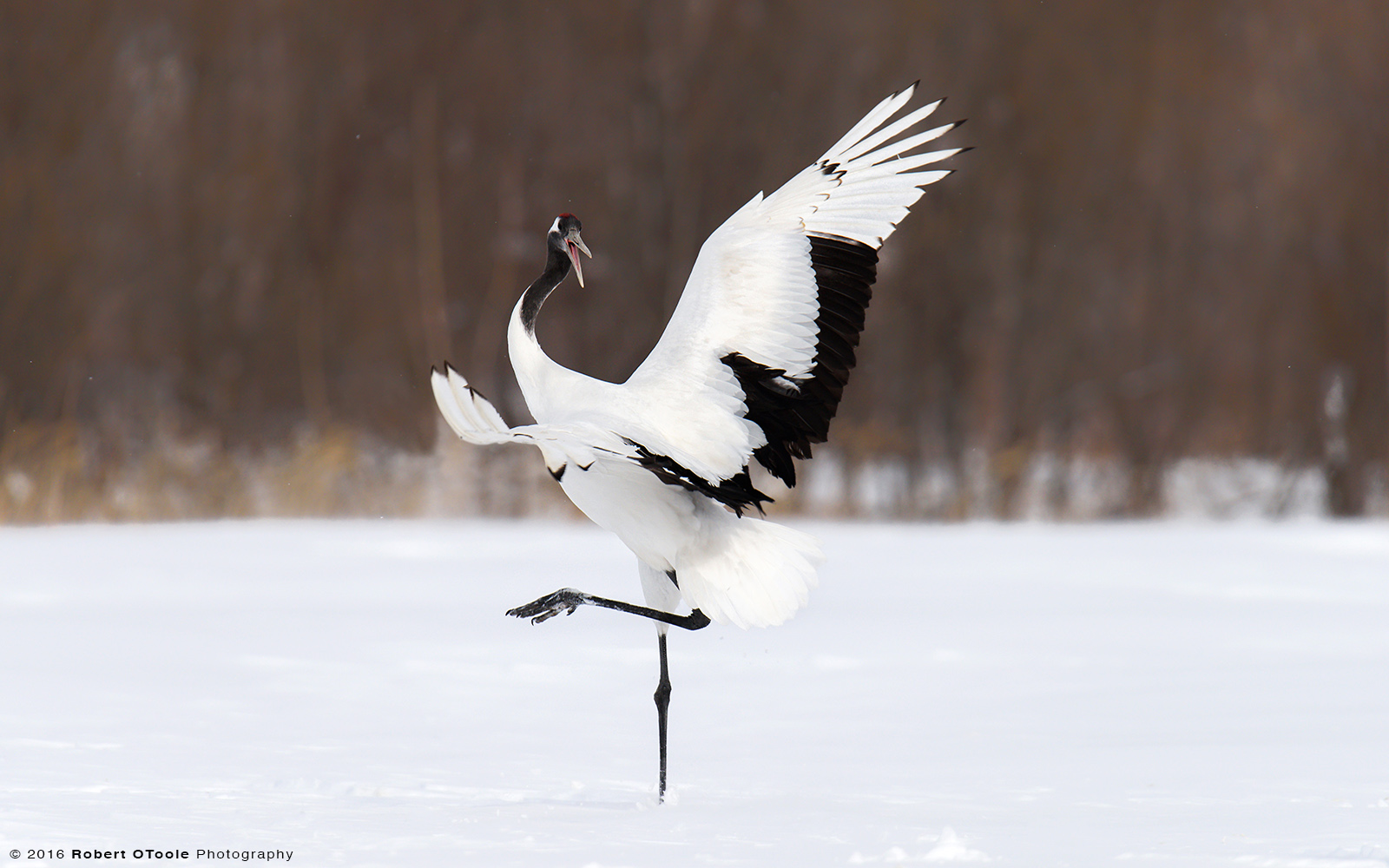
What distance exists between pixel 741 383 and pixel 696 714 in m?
1.79

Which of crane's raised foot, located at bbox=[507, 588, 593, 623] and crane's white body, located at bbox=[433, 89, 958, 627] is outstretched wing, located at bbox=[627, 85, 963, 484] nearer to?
crane's white body, located at bbox=[433, 89, 958, 627]

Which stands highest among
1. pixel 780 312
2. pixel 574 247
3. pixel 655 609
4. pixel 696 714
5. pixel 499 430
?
pixel 574 247

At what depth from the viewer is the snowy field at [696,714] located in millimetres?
3840

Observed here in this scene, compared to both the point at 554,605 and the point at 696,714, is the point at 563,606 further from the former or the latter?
the point at 696,714

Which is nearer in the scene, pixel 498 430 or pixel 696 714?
pixel 498 430

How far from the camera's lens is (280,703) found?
230 inches

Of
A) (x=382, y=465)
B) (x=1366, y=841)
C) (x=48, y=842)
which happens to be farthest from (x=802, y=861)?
(x=382, y=465)

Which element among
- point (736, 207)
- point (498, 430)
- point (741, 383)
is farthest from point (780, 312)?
point (736, 207)

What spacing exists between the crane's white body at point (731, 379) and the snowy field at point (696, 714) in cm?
66

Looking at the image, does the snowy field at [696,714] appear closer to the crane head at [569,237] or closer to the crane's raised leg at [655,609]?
the crane's raised leg at [655,609]

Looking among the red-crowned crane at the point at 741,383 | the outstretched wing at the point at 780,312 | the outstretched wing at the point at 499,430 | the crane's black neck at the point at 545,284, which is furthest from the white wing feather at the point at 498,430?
the crane's black neck at the point at 545,284

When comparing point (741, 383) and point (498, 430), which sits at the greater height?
point (741, 383)

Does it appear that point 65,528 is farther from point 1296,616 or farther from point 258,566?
point 1296,616

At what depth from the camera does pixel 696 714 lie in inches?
230
